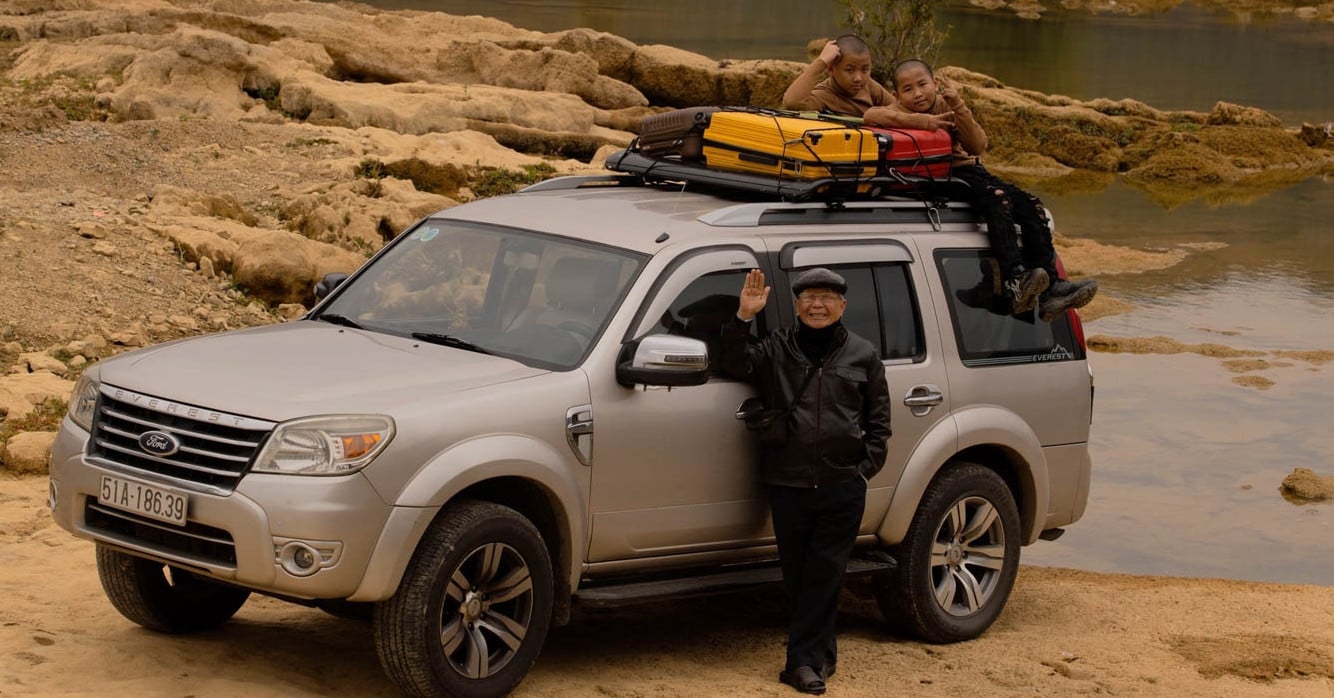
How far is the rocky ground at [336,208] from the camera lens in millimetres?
7520

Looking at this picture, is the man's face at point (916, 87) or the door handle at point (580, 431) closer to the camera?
the door handle at point (580, 431)

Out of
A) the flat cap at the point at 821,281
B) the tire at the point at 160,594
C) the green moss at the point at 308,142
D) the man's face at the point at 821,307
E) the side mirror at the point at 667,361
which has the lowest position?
the green moss at the point at 308,142

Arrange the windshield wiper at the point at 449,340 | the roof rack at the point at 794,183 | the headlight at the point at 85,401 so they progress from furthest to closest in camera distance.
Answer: the roof rack at the point at 794,183 < the windshield wiper at the point at 449,340 < the headlight at the point at 85,401

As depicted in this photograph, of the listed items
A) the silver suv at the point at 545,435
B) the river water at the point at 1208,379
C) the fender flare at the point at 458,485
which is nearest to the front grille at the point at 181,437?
the silver suv at the point at 545,435

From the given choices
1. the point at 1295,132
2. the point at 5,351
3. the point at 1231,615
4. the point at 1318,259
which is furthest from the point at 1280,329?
the point at 1295,132

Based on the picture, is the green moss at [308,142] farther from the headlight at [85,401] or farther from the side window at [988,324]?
the headlight at [85,401]

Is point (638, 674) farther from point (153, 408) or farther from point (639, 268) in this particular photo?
point (153, 408)

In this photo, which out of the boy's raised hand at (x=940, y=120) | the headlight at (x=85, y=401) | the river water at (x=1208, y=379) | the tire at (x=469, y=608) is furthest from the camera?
the river water at (x=1208, y=379)

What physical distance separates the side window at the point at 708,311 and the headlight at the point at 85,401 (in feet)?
6.73

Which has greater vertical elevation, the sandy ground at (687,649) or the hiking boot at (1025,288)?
the hiking boot at (1025,288)

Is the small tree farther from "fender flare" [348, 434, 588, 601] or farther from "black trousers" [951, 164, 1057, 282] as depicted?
"fender flare" [348, 434, 588, 601]

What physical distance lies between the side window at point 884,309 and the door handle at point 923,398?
152 mm

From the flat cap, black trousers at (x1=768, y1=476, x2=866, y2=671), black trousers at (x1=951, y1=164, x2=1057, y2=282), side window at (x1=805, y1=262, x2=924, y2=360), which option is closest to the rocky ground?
black trousers at (x1=768, y1=476, x2=866, y2=671)

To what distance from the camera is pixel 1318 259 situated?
83.4ft
